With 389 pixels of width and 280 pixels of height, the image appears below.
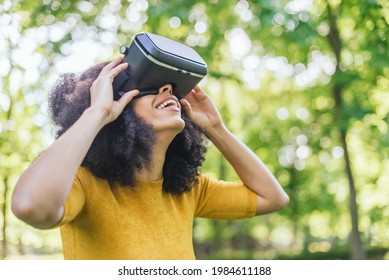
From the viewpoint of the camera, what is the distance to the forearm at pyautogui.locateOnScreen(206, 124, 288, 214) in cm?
231

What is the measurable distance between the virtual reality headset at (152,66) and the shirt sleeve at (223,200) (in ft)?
1.54

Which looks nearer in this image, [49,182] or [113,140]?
[49,182]

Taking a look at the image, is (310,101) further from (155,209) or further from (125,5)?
(155,209)

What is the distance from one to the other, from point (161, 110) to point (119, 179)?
29cm

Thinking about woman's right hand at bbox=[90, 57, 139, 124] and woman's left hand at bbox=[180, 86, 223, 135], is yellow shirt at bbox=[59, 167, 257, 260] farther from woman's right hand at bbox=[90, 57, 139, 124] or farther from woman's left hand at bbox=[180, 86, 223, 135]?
woman's left hand at bbox=[180, 86, 223, 135]

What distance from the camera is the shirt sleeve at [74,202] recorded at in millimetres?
1661

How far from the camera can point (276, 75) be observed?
10.2m

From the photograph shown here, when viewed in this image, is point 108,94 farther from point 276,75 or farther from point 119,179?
point 276,75

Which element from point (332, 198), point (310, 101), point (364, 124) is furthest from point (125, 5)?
point (332, 198)

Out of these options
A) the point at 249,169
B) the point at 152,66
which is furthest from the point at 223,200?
the point at 152,66

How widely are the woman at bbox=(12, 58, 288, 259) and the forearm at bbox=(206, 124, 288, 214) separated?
8cm

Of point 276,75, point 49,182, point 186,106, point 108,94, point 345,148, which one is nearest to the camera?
point 49,182

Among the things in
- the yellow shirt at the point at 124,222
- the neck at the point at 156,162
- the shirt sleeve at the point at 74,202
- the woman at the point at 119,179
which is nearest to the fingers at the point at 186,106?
the woman at the point at 119,179

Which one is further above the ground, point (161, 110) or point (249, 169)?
point (161, 110)
